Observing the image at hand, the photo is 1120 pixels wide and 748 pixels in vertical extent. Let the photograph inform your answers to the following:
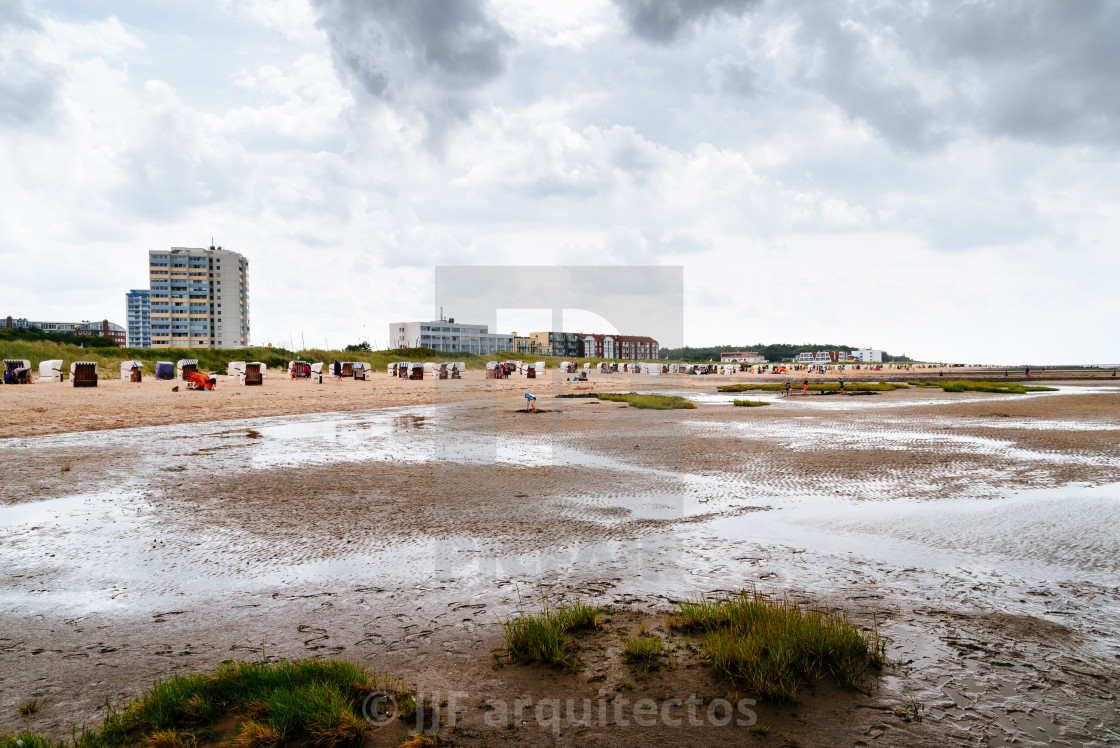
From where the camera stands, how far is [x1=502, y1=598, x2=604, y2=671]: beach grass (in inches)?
159

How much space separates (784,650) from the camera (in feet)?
12.5

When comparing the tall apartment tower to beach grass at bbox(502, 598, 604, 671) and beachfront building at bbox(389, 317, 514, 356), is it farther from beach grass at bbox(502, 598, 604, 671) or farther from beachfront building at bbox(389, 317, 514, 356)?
beach grass at bbox(502, 598, 604, 671)

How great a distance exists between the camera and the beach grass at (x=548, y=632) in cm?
404

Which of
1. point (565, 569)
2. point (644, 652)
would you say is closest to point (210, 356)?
point (565, 569)

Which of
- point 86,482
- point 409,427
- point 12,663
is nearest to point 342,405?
point 409,427

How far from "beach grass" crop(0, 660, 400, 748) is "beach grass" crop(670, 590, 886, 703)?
2.12 m

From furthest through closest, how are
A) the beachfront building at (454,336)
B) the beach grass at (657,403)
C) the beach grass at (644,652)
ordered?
the beachfront building at (454,336) < the beach grass at (657,403) < the beach grass at (644,652)

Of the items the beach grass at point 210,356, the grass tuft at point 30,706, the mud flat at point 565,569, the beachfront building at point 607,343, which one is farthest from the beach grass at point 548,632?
the beach grass at point 210,356

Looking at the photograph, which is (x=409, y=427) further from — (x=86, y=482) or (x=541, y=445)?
(x=86, y=482)

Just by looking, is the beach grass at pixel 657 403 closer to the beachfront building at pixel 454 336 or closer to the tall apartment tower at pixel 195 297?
the beachfront building at pixel 454 336

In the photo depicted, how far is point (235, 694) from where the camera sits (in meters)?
3.54

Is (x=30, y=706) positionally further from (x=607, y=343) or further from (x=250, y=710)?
(x=607, y=343)

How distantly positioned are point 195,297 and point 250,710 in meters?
164

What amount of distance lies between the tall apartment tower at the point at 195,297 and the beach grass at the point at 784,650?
508 ft
